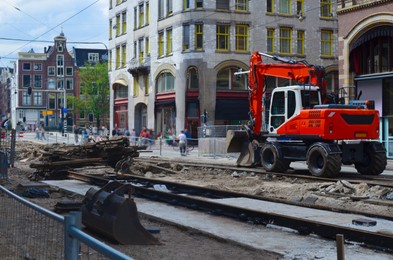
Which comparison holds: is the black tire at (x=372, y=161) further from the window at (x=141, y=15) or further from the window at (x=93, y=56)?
the window at (x=93, y=56)

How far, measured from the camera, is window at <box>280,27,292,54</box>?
169 ft

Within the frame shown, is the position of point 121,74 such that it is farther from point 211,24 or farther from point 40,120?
point 40,120

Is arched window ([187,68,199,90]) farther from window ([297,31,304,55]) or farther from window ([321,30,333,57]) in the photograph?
window ([321,30,333,57])

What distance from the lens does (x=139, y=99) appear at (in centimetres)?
5706

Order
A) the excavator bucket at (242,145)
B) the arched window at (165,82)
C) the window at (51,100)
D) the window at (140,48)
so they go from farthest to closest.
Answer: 1. the window at (51,100)
2. the window at (140,48)
3. the arched window at (165,82)
4. the excavator bucket at (242,145)

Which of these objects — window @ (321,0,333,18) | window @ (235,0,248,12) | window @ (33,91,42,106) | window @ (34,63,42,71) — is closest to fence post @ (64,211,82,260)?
window @ (235,0,248,12)

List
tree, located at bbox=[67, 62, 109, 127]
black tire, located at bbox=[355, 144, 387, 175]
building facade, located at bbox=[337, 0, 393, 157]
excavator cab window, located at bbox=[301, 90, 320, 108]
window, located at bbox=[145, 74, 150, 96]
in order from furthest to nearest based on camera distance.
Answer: tree, located at bbox=[67, 62, 109, 127]
window, located at bbox=[145, 74, 150, 96]
building facade, located at bbox=[337, 0, 393, 157]
excavator cab window, located at bbox=[301, 90, 320, 108]
black tire, located at bbox=[355, 144, 387, 175]

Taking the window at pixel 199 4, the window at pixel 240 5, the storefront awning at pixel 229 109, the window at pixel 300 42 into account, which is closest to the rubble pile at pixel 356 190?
the storefront awning at pixel 229 109

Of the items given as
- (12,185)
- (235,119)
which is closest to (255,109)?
(12,185)

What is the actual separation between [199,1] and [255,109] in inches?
1111

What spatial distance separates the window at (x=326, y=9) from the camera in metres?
53.0

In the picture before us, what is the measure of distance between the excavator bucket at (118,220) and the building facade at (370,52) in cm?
2176

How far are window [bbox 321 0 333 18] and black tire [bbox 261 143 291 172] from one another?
113ft

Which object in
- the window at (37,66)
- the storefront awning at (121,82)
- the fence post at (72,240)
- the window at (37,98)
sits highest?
the window at (37,66)
